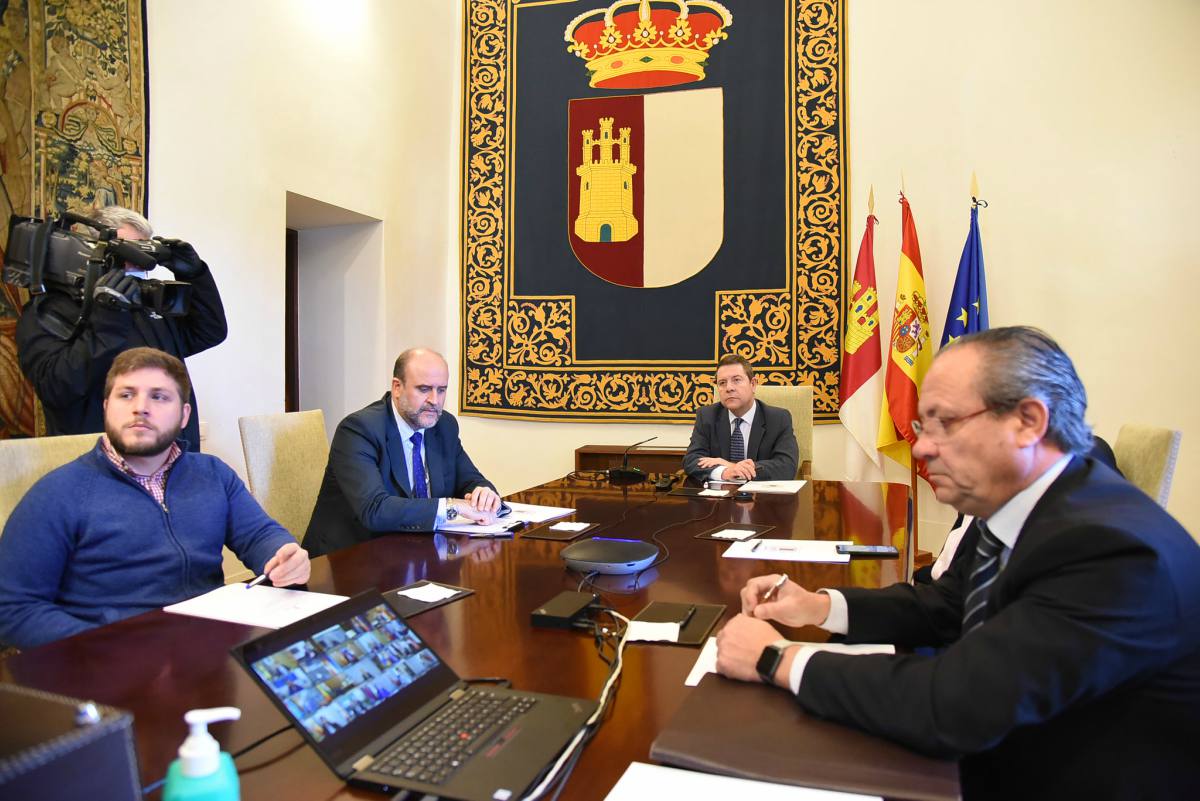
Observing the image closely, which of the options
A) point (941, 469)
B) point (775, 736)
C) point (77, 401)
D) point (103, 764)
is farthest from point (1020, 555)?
point (77, 401)

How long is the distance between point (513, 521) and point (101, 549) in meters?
0.95

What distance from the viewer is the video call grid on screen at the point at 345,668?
2.65ft

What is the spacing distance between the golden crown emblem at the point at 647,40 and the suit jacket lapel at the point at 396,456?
3256 mm

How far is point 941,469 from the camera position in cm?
110

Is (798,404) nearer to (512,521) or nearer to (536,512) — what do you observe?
(536,512)

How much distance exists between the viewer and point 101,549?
1628 mm

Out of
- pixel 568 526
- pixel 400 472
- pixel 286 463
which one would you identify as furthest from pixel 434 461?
pixel 568 526

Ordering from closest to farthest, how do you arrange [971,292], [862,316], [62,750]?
[62,750]
[971,292]
[862,316]

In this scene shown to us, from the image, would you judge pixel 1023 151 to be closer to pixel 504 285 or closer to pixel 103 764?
pixel 504 285

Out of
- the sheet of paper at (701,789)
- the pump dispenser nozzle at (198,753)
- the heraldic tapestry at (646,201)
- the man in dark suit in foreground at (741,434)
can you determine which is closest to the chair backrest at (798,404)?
the man in dark suit in foreground at (741,434)

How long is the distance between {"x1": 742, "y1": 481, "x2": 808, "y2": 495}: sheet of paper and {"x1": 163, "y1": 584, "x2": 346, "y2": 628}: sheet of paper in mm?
1662

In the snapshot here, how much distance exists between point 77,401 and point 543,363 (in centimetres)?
293

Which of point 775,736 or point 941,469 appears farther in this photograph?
point 941,469

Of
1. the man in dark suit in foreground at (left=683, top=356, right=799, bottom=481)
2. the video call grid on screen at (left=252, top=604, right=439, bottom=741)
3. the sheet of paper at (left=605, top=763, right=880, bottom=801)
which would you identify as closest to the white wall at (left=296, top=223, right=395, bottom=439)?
the man in dark suit in foreground at (left=683, top=356, right=799, bottom=481)
